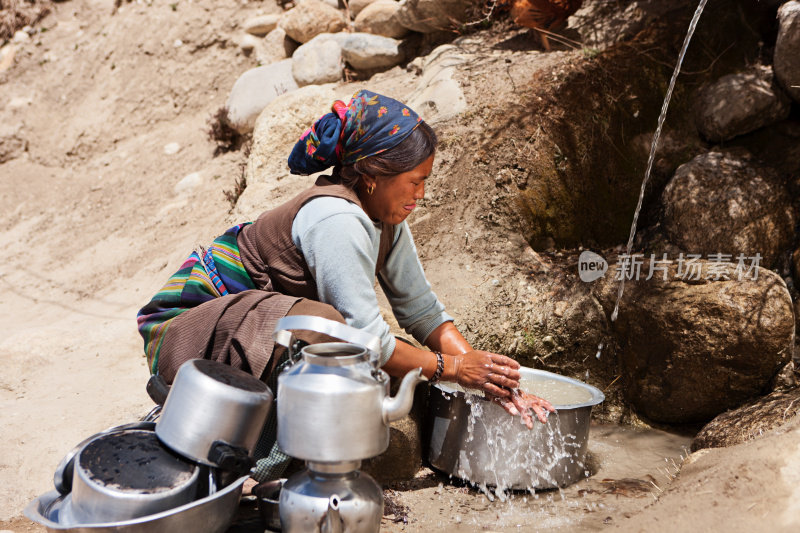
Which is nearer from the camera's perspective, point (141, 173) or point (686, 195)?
point (686, 195)

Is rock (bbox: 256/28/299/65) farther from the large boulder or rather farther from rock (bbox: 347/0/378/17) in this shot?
the large boulder

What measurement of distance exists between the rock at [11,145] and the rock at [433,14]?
5.24m

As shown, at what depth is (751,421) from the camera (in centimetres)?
292

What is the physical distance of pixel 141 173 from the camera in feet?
24.4

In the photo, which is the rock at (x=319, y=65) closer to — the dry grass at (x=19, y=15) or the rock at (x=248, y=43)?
the rock at (x=248, y=43)

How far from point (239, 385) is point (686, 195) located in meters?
3.13

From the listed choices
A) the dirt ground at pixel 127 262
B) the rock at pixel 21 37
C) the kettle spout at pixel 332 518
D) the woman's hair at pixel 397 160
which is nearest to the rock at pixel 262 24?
the dirt ground at pixel 127 262

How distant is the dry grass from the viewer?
969 centimetres

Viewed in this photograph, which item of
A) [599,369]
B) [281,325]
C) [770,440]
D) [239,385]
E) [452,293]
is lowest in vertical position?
[599,369]

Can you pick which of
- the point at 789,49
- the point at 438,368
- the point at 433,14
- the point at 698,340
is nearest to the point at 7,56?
the point at 433,14

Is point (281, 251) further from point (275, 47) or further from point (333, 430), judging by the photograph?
point (275, 47)

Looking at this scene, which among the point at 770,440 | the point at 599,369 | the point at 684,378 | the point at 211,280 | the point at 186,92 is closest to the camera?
the point at 770,440

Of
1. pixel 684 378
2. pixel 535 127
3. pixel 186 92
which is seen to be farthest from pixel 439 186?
pixel 186 92

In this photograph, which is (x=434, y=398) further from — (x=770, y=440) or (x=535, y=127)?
(x=535, y=127)
